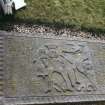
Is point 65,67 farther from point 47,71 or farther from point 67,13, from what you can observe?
point 67,13

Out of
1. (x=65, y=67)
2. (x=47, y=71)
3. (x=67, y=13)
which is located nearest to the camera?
(x=47, y=71)

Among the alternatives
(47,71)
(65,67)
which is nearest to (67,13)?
(65,67)

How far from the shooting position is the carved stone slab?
3.57m

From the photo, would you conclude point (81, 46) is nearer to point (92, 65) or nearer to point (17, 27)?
point (92, 65)

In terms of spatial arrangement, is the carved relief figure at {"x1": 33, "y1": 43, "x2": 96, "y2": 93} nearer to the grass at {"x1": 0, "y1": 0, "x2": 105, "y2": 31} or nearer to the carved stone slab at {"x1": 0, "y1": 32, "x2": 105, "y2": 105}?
the carved stone slab at {"x1": 0, "y1": 32, "x2": 105, "y2": 105}

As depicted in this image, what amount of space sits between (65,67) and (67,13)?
0.90 m

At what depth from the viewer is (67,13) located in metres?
4.57

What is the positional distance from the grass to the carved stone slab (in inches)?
15.1

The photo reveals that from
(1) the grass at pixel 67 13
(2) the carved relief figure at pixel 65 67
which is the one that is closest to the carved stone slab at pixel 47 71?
(2) the carved relief figure at pixel 65 67

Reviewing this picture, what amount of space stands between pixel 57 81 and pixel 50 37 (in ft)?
1.56

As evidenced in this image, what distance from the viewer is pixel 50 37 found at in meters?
3.98

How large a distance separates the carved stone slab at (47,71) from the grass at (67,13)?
383mm

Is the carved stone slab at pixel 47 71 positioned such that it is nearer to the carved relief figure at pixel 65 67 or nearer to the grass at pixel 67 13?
the carved relief figure at pixel 65 67

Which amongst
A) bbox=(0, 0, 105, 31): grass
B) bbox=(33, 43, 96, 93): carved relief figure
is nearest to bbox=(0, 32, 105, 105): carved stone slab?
bbox=(33, 43, 96, 93): carved relief figure
